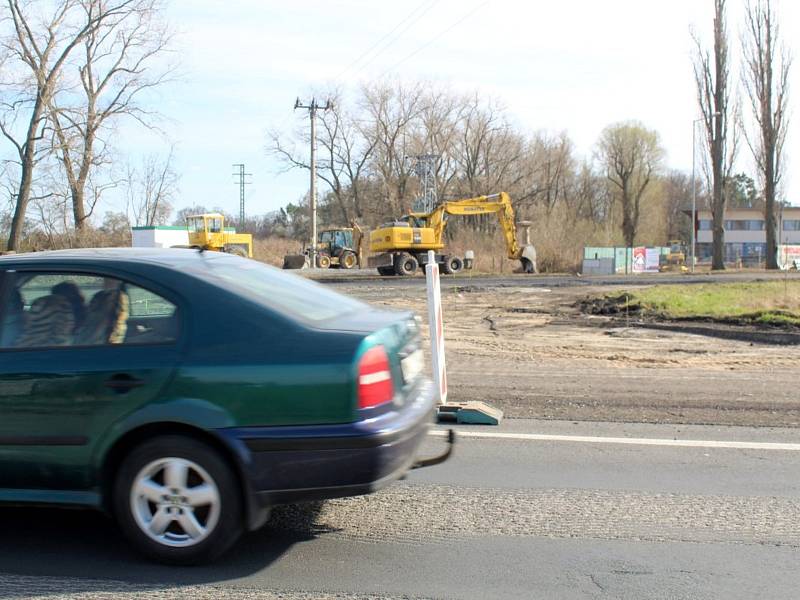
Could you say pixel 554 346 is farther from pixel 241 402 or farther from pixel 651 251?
pixel 651 251

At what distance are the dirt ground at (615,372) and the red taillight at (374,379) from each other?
12.0ft

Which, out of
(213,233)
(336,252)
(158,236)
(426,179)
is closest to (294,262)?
(336,252)

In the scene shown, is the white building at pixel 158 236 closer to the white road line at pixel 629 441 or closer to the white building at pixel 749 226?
the white road line at pixel 629 441

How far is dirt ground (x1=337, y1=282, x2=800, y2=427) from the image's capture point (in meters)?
7.66

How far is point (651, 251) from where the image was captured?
46.4 metres

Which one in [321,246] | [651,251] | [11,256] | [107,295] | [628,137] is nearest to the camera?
[107,295]

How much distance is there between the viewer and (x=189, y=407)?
3.83 metres

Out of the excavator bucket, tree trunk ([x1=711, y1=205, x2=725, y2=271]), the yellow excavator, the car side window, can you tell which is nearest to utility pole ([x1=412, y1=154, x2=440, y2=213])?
the excavator bucket

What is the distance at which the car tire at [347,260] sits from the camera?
47906 millimetres

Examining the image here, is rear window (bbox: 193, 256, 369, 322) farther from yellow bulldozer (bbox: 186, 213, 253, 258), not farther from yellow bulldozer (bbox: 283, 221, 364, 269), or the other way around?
yellow bulldozer (bbox: 283, 221, 364, 269)

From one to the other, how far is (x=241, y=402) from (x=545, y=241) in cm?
4524

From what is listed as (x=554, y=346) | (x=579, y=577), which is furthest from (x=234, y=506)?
(x=554, y=346)

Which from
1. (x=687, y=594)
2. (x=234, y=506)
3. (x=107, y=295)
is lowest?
(x=687, y=594)

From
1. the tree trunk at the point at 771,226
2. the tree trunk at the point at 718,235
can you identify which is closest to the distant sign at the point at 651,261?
the tree trunk at the point at 718,235
